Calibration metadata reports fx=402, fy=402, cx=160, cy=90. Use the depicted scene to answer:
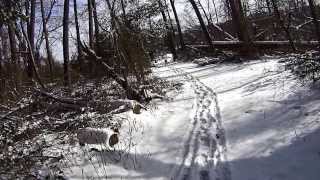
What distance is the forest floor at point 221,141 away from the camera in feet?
19.9

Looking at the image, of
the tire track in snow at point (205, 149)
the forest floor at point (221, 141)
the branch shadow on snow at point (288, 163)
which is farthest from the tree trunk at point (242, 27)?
the branch shadow on snow at point (288, 163)

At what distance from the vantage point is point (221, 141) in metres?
7.50

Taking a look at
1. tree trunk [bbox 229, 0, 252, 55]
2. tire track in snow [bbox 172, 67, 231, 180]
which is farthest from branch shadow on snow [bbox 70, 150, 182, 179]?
tree trunk [bbox 229, 0, 252, 55]

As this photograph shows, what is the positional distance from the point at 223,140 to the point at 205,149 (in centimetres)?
61

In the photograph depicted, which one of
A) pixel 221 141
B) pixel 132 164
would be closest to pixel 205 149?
pixel 221 141

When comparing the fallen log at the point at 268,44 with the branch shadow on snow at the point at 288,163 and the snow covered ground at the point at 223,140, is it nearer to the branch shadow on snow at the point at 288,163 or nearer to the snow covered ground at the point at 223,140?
the snow covered ground at the point at 223,140

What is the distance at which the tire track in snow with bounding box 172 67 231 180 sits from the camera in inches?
237

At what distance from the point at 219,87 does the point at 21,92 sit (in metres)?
6.55

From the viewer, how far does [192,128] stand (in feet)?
28.1

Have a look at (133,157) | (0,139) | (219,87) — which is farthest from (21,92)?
(133,157)

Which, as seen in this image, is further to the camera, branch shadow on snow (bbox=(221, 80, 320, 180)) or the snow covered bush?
the snow covered bush

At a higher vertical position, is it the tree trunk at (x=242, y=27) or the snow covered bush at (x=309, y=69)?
the tree trunk at (x=242, y=27)

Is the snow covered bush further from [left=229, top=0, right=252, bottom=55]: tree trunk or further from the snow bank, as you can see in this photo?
[left=229, top=0, right=252, bottom=55]: tree trunk

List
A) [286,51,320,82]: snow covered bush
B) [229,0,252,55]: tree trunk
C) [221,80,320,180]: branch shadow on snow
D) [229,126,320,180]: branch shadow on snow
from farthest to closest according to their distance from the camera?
1. [229,0,252,55]: tree trunk
2. [286,51,320,82]: snow covered bush
3. [221,80,320,180]: branch shadow on snow
4. [229,126,320,180]: branch shadow on snow
